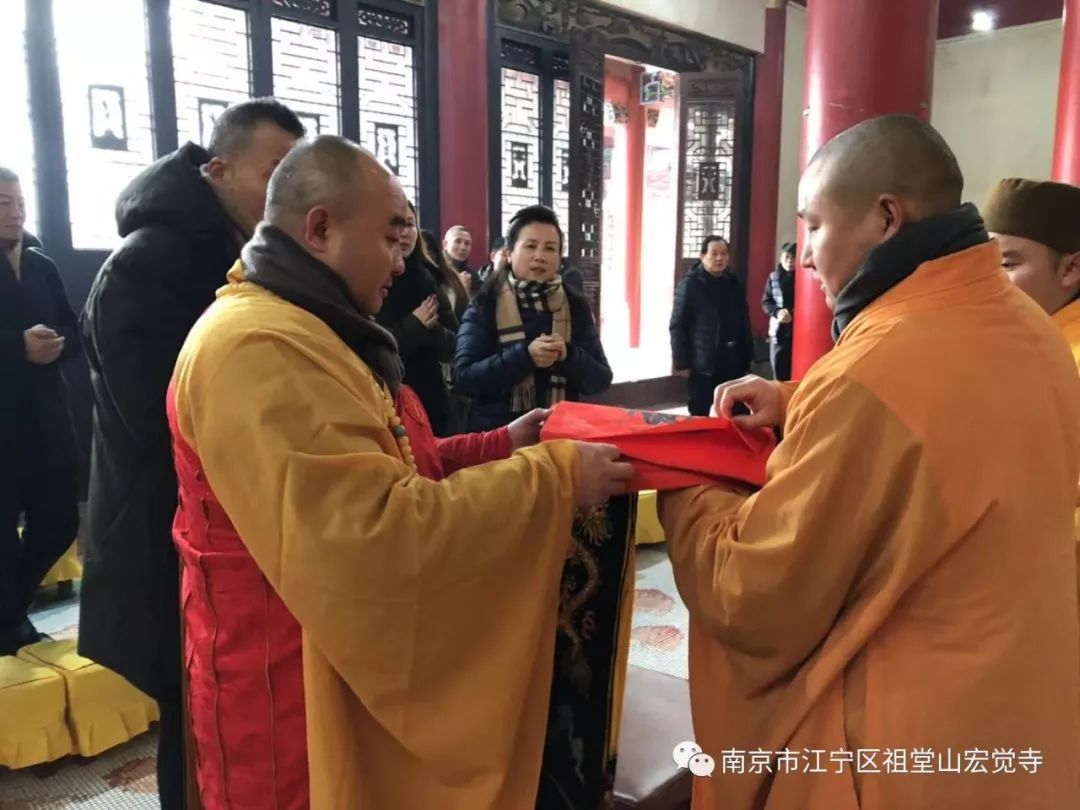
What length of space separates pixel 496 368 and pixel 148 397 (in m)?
1.33

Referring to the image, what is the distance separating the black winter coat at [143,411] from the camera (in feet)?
4.65

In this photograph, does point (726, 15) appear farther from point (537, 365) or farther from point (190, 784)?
point (190, 784)

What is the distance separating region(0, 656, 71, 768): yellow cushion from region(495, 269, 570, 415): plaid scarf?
142cm

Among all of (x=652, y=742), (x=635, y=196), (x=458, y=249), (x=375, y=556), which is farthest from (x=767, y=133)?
(x=375, y=556)

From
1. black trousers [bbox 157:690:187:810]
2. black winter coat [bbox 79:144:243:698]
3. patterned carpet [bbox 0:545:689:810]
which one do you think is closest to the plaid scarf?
patterned carpet [bbox 0:545:689:810]

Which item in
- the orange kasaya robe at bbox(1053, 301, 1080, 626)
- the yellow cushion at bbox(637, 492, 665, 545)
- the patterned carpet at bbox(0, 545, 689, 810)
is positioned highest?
the orange kasaya robe at bbox(1053, 301, 1080, 626)

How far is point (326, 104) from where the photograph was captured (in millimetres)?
5051

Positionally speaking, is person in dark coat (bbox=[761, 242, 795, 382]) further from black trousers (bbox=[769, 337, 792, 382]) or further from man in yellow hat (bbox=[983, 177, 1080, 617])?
man in yellow hat (bbox=[983, 177, 1080, 617])

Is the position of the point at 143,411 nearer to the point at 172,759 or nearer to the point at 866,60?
the point at 172,759

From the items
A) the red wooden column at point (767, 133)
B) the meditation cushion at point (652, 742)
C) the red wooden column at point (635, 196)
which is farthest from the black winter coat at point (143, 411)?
the red wooden column at point (635, 196)

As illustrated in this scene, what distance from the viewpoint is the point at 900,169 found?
41.1 inches

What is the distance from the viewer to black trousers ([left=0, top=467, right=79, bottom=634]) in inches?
101

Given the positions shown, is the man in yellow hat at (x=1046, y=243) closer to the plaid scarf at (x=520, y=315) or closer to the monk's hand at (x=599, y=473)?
the monk's hand at (x=599, y=473)

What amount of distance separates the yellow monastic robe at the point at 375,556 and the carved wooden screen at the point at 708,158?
6.70m
